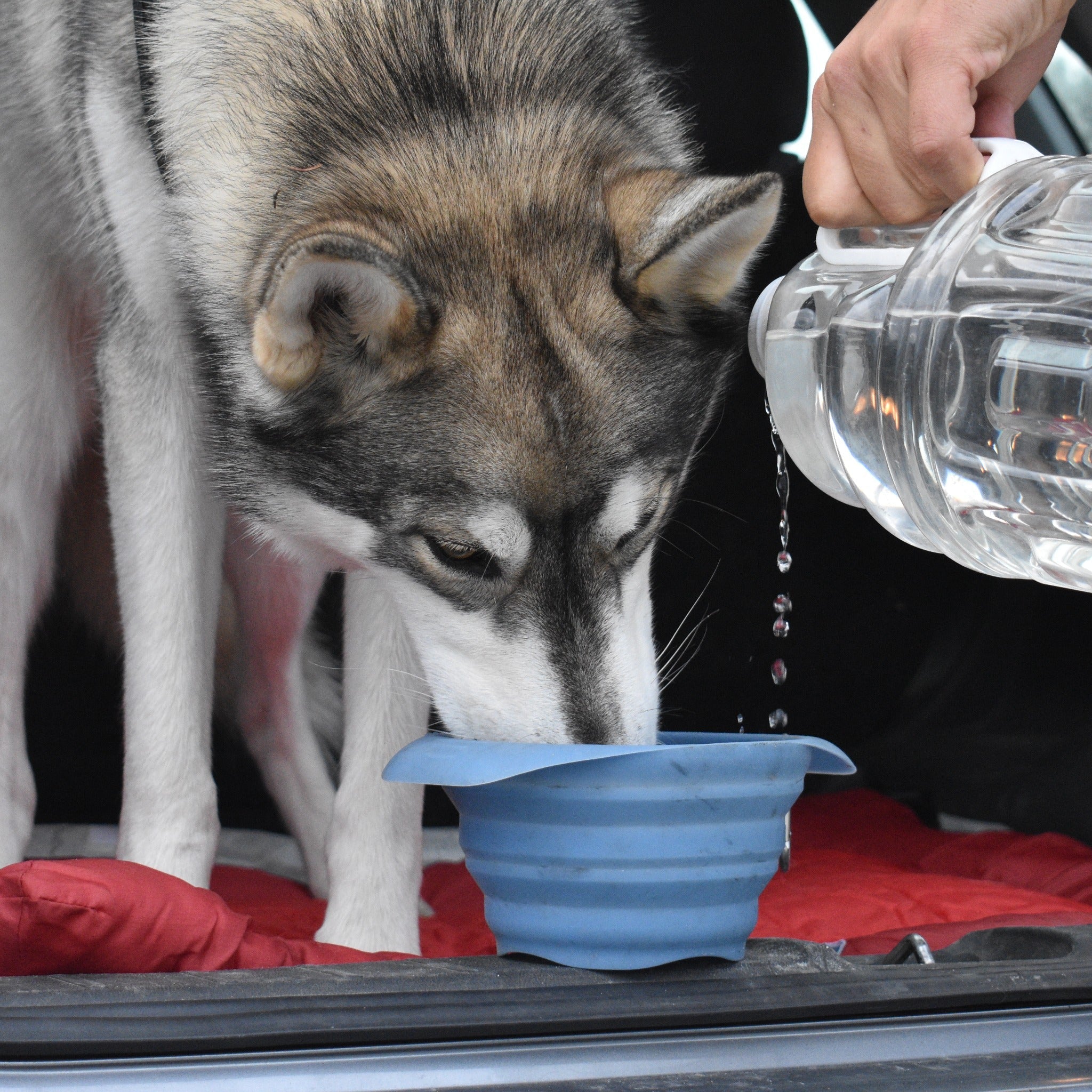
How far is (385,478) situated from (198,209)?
1.46 ft

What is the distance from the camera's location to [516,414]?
133 centimetres

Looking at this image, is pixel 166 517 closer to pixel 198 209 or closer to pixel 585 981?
pixel 198 209

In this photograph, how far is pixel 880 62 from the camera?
1287mm

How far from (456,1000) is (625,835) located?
21 centimetres

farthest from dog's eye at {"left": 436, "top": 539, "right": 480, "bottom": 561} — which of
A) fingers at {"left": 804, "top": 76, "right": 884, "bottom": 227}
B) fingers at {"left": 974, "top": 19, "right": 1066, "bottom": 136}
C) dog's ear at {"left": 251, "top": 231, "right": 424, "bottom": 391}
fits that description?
fingers at {"left": 974, "top": 19, "right": 1066, "bottom": 136}

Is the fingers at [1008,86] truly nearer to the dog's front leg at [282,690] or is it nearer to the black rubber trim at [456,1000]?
the black rubber trim at [456,1000]

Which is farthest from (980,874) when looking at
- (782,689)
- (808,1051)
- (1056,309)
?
(808,1051)

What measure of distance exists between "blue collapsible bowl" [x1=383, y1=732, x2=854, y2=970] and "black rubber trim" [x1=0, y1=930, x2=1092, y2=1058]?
0.12ft

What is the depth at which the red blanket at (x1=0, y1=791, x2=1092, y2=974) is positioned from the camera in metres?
1.13

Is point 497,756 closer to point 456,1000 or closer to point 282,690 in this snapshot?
point 456,1000

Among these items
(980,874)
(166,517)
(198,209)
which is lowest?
(980,874)

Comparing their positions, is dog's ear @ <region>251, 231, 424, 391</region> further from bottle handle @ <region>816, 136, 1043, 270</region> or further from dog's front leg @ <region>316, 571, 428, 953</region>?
bottle handle @ <region>816, 136, 1043, 270</region>

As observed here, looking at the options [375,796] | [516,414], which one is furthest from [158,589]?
[516,414]

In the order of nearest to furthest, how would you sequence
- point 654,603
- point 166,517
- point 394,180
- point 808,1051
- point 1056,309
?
point 808,1051
point 394,180
point 1056,309
point 166,517
point 654,603
